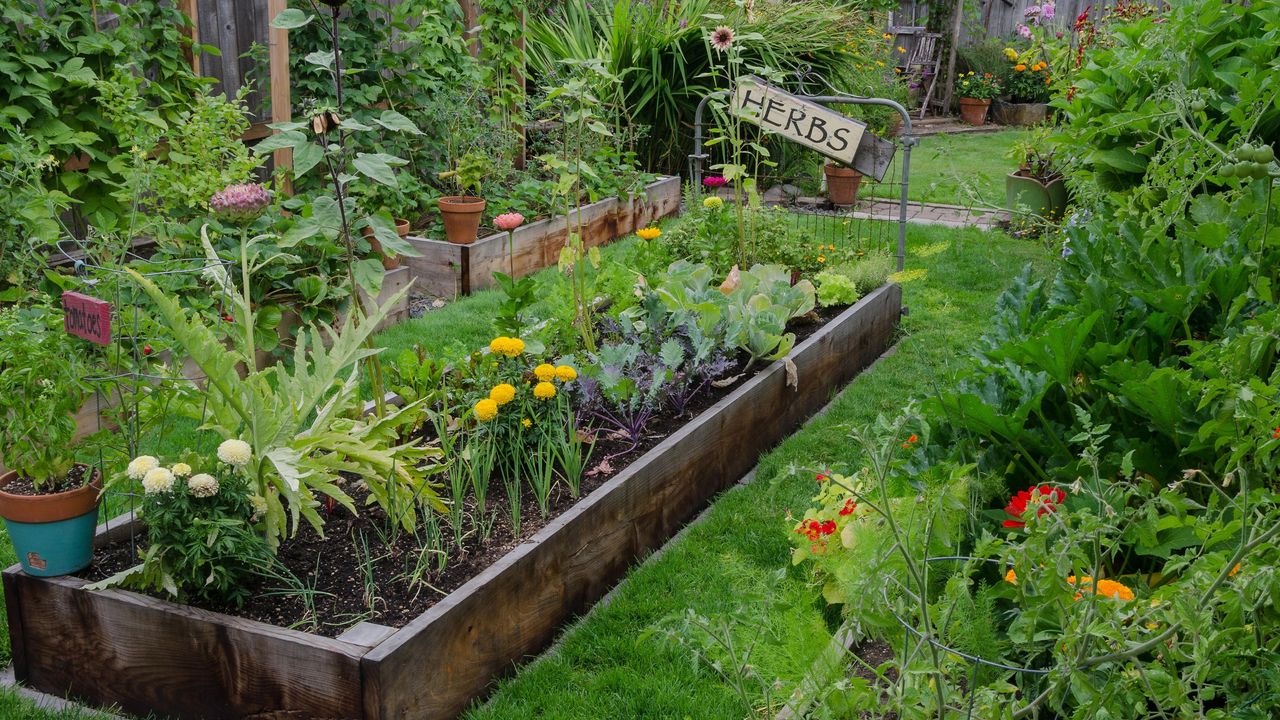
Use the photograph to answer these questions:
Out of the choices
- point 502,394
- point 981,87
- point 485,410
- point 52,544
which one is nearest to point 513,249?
point 502,394

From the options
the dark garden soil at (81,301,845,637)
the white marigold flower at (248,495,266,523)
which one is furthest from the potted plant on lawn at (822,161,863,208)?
the white marigold flower at (248,495,266,523)

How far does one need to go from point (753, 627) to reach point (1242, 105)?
1.79 m

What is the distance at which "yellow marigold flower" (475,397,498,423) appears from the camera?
3.09m

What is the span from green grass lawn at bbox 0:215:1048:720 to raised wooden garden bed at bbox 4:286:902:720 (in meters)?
0.10

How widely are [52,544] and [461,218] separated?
11.5ft

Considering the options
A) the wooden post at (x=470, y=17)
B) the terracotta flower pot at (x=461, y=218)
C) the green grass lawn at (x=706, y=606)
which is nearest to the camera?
the green grass lawn at (x=706, y=606)

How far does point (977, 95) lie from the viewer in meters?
13.4

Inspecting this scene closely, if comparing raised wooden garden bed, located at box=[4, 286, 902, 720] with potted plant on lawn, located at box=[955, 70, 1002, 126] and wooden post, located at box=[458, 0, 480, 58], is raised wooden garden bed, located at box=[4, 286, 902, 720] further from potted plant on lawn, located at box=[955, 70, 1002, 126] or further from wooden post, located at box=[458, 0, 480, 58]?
potted plant on lawn, located at box=[955, 70, 1002, 126]

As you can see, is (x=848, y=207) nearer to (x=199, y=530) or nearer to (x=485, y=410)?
(x=485, y=410)

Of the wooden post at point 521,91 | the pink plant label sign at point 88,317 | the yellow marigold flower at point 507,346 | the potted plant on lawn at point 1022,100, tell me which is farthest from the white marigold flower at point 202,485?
the potted plant on lawn at point 1022,100

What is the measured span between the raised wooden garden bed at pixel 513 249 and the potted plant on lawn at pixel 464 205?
9cm

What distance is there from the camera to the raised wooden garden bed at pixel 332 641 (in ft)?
7.84

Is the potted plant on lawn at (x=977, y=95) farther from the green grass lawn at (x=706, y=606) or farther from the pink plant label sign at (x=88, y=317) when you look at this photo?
the pink plant label sign at (x=88, y=317)

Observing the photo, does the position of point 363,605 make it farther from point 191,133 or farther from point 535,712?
point 191,133
